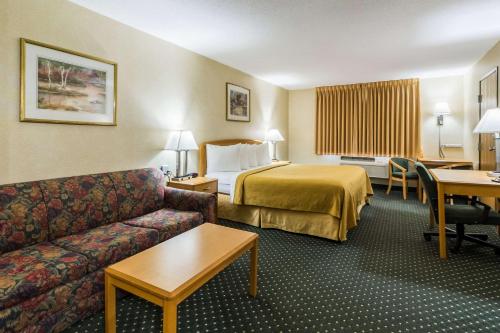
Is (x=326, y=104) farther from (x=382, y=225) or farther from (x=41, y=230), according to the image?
(x=41, y=230)

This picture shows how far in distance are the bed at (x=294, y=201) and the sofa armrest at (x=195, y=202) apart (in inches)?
30.2

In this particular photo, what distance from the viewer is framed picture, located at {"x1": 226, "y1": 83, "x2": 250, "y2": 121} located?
4891 mm

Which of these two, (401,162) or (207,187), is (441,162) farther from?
(207,187)

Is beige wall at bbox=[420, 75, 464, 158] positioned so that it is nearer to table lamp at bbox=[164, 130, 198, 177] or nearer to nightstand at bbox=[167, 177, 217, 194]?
nightstand at bbox=[167, 177, 217, 194]

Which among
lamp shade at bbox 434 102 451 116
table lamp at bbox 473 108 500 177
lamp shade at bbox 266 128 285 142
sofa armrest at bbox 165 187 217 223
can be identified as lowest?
sofa armrest at bbox 165 187 217 223

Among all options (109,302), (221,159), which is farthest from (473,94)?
(109,302)

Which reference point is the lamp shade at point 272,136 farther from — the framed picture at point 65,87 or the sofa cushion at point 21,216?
the sofa cushion at point 21,216

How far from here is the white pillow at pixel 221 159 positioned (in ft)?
13.7

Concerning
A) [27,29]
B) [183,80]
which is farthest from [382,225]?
[27,29]

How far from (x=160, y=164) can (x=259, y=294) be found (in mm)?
2210

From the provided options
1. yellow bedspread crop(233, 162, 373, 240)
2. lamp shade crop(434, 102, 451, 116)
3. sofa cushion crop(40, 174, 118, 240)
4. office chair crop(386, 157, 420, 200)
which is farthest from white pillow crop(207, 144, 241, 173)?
lamp shade crop(434, 102, 451, 116)

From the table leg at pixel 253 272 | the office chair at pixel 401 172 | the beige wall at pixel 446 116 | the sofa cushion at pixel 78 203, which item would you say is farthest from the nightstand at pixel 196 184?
the beige wall at pixel 446 116

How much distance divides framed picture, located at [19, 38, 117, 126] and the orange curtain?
5.06 metres

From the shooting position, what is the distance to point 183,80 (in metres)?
3.94
